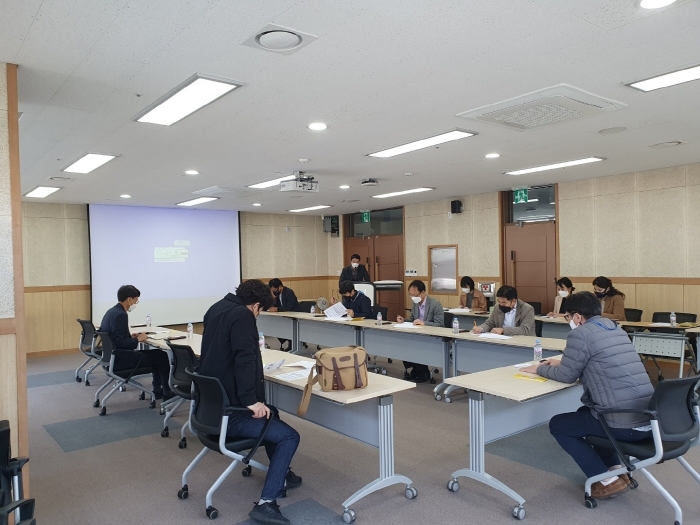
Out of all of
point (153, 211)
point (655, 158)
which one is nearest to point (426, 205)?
point (655, 158)

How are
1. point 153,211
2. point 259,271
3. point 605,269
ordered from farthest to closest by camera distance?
point 259,271 < point 153,211 < point 605,269

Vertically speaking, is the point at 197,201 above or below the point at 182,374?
above

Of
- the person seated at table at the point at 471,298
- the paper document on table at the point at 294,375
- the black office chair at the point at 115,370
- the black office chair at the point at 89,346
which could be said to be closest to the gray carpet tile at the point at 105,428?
the black office chair at the point at 115,370

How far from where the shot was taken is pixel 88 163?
20.5 ft

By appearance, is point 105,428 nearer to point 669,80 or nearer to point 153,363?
point 153,363

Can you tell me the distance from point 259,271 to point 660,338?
869 centimetres

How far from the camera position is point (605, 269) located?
26.8 feet

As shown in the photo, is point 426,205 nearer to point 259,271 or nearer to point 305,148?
point 259,271

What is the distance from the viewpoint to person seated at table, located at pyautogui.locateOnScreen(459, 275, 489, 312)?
26.9 ft

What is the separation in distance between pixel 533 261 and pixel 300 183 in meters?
4.59

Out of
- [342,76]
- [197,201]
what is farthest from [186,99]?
[197,201]

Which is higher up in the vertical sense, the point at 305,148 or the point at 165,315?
the point at 305,148

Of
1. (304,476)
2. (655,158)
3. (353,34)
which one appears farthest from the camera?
(655,158)

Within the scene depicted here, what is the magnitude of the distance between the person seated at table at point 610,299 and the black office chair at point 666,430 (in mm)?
4034
